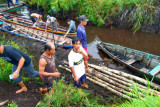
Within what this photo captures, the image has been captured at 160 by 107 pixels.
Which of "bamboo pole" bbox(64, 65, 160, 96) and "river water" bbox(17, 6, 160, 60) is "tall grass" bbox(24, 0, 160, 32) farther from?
"bamboo pole" bbox(64, 65, 160, 96)

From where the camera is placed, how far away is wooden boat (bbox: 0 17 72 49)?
27.0 feet

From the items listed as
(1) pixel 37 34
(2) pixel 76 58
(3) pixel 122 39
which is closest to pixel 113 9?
(3) pixel 122 39

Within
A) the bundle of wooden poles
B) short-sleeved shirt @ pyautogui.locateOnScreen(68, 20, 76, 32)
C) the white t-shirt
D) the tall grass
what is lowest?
the bundle of wooden poles

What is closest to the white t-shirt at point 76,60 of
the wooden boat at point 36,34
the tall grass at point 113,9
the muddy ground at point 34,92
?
the muddy ground at point 34,92

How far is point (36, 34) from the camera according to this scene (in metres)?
8.77

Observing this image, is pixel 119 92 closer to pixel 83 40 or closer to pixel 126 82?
pixel 126 82

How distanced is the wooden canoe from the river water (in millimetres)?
1959

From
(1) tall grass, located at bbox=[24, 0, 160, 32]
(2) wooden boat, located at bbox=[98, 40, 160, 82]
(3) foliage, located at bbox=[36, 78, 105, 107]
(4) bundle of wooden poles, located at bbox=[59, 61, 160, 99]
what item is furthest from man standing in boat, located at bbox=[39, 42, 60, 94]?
(1) tall grass, located at bbox=[24, 0, 160, 32]

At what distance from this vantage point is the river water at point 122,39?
29.8 feet

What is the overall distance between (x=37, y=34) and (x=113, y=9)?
259 inches

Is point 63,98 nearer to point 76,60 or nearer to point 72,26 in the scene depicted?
point 76,60

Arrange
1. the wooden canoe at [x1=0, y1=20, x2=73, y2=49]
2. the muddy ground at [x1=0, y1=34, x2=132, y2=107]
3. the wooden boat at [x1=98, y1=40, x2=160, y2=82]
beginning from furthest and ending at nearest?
the wooden canoe at [x1=0, y1=20, x2=73, y2=49]
the wooden boat at [x1=98, y1=40, x2=160, y2=82]
the muddy ground at [x1=0, y1=34, x2=132, y2=107]

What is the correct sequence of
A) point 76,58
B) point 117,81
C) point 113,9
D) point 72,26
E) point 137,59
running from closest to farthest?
point 76,58 < point 117,81 < point 137,59 < point 72,26 < point 113,9

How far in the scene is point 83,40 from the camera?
4984 mm
